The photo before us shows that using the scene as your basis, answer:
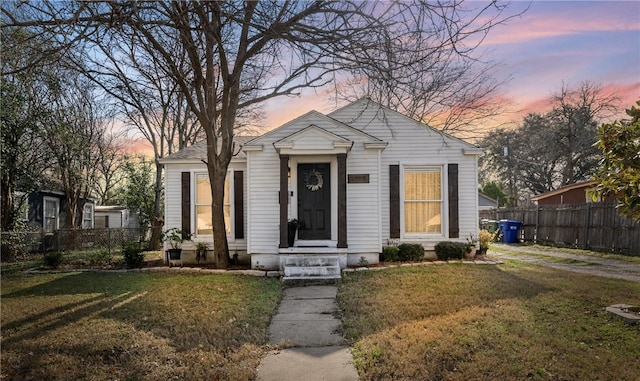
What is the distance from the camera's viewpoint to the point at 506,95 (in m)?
16.8

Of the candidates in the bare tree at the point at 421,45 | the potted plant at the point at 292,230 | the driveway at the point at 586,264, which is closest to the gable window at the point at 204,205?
the potted plant at the point at 292,230

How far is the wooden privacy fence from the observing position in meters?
12.9

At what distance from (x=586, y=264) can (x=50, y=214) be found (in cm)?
2087

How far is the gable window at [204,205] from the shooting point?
39.0 feet

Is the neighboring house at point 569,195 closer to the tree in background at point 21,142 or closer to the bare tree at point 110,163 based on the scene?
the tree in background at point 21,142

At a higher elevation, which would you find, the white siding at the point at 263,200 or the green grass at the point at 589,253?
the white siding at the point at 263,200

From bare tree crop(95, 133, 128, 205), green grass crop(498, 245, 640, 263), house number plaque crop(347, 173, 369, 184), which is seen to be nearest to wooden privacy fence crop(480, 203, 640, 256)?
green grass crop(498, 245, 640, 263)

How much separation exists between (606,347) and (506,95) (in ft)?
45.8

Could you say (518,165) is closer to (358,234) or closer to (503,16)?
(358,234)

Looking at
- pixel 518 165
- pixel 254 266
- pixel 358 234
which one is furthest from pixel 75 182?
pixel 518 165

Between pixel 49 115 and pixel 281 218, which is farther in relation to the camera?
pixel 49 115

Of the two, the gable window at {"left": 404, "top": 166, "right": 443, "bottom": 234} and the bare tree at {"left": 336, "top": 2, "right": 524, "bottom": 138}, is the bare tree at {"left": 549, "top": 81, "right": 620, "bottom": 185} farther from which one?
the bare tree at {"left": 336, "top": 2, "right": 524, "bottom": 138}

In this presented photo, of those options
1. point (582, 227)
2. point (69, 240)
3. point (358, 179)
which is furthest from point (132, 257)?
point (582, 227)

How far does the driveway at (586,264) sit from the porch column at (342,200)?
5292 mm
